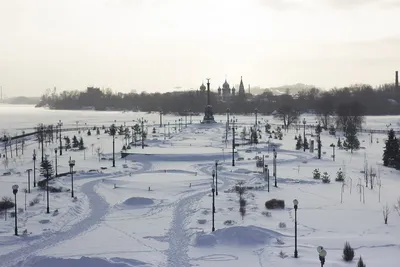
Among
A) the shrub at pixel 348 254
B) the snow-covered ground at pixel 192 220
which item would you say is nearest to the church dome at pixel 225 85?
the snow-covered ground at pixel 192 220

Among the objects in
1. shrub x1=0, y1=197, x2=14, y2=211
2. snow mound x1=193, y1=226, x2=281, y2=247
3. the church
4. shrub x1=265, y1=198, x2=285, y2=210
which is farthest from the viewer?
the church

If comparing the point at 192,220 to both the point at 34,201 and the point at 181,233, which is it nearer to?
the point at 181,233

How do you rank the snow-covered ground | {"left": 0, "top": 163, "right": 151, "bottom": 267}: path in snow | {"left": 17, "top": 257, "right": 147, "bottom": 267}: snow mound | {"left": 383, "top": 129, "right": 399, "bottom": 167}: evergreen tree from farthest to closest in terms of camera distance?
{"left": 383, "top": 129, "right": 399, "bottom": 167}: evergreen tree, the snow-covered ground, {"left": 0, "top": 163, "right": 151, "bottom": 267}: path in snow, {"left": 17, "top": 257, "right": 147, "bottom": 267}: snow mound

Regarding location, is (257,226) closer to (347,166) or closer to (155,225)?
(155,225)

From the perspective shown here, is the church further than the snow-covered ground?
Yes

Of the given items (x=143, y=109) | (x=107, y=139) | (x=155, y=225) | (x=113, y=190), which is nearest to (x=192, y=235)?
(x=155, y=225)

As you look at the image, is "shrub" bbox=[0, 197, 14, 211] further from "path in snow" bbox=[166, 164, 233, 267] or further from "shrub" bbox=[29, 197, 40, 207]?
"path in snow" bbox=[166, 164, 233, 267]

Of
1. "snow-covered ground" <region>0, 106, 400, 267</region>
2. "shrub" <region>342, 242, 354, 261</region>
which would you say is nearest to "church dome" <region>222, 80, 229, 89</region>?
"snow-covered ground" <region>0, 106, 400, 267</region>
